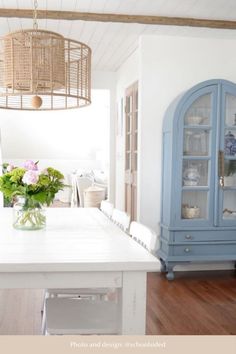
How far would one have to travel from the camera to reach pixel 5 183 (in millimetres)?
2217

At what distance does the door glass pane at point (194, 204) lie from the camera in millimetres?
3916

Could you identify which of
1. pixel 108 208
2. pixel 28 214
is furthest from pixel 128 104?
pixel 28 214

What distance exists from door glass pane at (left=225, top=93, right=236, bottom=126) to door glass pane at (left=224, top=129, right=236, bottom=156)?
4.0 inches

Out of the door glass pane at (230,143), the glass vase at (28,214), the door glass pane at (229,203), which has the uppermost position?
the door glass pane at (230,143)

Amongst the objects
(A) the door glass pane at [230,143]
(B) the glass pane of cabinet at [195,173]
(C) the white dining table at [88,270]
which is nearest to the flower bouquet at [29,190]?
(C) the white dining table at [88,270]

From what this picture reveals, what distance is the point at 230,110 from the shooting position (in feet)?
13.0

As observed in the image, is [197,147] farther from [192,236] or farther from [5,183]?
[5,183]

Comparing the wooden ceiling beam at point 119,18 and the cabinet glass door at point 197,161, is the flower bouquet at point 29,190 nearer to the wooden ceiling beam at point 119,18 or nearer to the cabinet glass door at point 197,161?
the cabinet glass door at point 197,161

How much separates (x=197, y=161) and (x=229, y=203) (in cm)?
56

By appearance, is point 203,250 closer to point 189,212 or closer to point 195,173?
point 189,212

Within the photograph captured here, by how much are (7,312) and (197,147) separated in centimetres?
225

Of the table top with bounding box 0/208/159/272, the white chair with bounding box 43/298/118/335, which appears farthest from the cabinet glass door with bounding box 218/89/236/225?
the white chair with bounding box 43/298/118/335

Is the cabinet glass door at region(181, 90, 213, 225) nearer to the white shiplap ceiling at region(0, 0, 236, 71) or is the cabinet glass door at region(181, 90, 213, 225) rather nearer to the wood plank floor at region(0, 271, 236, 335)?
the wood plank floor at region(0, 271, 236, 335)

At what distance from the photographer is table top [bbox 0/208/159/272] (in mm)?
1573
